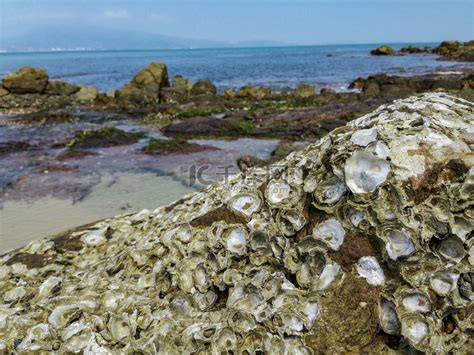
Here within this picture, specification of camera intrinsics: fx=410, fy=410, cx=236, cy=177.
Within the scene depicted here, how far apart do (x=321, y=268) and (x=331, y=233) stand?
8.8 inches

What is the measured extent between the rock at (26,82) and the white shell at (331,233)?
1332 inches

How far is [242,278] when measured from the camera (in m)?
2.60

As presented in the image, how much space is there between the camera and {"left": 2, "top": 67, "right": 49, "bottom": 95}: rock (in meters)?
30.8

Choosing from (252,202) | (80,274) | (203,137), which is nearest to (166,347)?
(252,202)

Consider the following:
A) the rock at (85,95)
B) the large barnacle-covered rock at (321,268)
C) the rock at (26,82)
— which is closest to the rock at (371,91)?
the rock at (85,95)

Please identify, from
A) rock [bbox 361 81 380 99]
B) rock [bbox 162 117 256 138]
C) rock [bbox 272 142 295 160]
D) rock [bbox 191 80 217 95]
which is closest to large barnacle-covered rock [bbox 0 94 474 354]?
rock [bbox 272 142 295 160]

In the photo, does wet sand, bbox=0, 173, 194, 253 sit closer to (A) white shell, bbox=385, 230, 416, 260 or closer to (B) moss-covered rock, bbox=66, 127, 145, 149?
(B) moss-covered rock, bbox=66, 127, 145, 149

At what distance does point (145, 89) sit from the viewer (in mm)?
28578

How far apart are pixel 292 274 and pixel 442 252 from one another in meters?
0.85

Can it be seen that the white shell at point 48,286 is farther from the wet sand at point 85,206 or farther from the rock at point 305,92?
the rock at point 305,92

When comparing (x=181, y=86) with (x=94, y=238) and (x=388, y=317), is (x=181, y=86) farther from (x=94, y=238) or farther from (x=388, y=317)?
(x=388, y=317)

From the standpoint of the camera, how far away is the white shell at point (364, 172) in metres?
2.38

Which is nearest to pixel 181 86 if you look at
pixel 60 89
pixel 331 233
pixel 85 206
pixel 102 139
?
pixel 60 89

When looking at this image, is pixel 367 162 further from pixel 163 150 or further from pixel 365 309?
pixel 163 150
